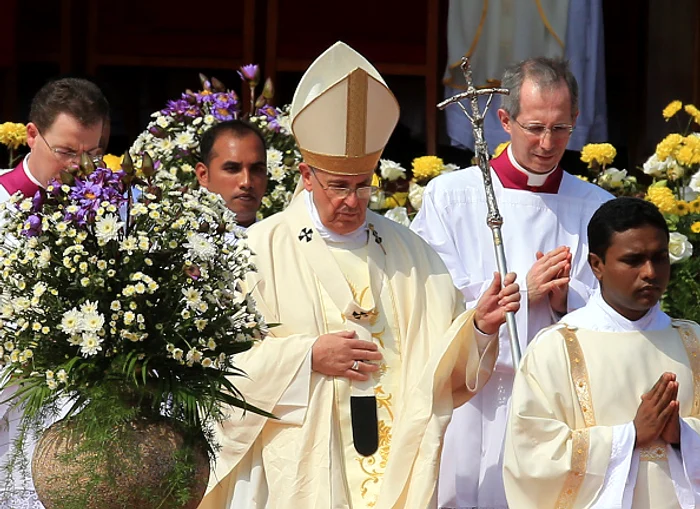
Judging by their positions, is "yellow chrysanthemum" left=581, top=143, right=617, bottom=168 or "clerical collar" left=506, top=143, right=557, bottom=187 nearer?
"clerical collar" left=506, top=143, right=557, bottom=187

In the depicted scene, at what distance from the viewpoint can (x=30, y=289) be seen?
4492 mm

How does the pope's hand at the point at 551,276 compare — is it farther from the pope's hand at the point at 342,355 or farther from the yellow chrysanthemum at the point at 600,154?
the yellow chrysanthemum at the point at 600,154

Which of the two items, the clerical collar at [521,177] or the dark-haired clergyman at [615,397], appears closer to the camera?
the dark-haired clergyman at [615,397]

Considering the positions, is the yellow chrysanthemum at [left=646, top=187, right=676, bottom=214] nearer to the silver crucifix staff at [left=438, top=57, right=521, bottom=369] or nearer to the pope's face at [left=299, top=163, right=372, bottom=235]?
the silver crucifix staff at [left=438, top=57, right=521, bottom=369]

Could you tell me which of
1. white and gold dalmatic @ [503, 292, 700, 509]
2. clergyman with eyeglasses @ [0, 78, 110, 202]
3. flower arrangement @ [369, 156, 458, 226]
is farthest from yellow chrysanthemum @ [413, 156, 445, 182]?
white and gold dalmatic @ [503, 292, 700, 509]

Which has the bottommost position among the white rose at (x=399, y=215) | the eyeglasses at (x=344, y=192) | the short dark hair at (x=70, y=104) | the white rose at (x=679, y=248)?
the white rose at (x=679, y=248)

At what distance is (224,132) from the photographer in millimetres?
6801

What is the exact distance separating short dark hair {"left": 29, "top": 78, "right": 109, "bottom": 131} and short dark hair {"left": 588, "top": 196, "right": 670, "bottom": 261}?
2.09 m

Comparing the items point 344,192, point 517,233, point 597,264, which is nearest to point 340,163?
point 344,192

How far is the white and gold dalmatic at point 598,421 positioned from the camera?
509 cm

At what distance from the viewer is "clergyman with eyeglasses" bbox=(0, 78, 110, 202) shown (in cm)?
626

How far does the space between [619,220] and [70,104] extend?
2275 millimetres

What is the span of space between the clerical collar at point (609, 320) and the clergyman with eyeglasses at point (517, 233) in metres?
0.63

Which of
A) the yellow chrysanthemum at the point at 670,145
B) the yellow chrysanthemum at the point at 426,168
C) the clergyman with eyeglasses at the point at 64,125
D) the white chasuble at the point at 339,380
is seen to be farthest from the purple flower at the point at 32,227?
the yellow chrysanthemum at the point at 670,145
